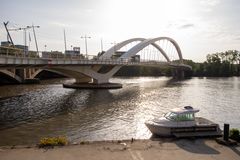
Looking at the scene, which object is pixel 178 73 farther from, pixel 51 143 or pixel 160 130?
pixel 51 143

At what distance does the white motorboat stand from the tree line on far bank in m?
116

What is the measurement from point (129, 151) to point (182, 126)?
19.3ft

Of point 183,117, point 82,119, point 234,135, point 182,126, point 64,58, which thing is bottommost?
point 82,119

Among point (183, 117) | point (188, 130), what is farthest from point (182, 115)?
point (188, 130)

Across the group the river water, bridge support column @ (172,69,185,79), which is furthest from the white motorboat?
bridge support column @ (172,69,185,79)

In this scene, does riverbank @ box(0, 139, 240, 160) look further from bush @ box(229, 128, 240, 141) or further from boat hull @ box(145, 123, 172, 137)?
boat hull @ box(145, 123, 172, 137)

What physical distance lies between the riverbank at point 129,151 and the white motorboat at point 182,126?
2.31m

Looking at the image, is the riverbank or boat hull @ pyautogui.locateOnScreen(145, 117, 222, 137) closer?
the riverbank

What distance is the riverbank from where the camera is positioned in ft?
47.4

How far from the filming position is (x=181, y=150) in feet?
52.5

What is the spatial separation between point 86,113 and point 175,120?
13.4 meters

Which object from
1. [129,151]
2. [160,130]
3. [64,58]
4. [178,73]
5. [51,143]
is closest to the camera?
[129,151]

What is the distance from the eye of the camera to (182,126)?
20031mm

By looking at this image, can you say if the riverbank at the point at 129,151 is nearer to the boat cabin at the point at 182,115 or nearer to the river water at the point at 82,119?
the boat cabin at the point at 182,115
